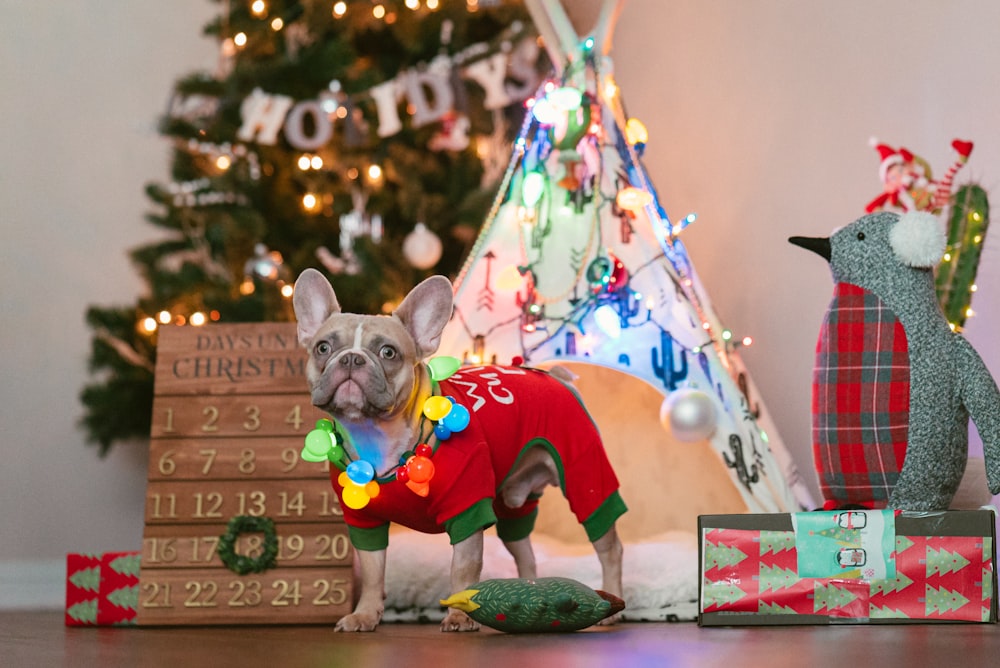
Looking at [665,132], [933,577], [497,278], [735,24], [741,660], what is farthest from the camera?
[665,132]

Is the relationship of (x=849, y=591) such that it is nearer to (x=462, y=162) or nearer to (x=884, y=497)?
(x=884, y=497)

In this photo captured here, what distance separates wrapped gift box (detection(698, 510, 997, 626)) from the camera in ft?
5.85

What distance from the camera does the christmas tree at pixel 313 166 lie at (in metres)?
3.29

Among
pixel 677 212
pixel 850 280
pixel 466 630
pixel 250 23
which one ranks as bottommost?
pixel 466 630

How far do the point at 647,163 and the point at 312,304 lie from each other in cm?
196

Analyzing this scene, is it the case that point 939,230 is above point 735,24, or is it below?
below

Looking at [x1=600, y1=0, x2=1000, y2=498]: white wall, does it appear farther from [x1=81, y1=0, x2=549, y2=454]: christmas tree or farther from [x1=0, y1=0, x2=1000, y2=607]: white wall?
[x1=81, y1=0, x2=549, y2=454]: christmas tree

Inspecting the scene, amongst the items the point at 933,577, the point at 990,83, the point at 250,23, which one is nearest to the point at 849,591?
the point at 933,577

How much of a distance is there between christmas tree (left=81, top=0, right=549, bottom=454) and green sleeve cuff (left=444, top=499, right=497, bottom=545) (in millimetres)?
1507

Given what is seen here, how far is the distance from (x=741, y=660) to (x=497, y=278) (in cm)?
138

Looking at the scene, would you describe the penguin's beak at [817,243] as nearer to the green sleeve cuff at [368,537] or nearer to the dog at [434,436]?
the dog at [434,436]

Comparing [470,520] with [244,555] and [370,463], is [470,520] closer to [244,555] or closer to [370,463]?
[370,463]

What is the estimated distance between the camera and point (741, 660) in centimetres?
127

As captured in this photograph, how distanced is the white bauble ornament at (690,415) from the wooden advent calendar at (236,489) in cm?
67
